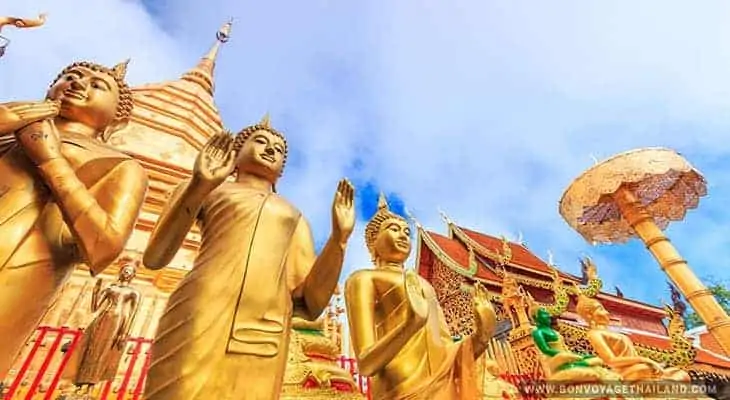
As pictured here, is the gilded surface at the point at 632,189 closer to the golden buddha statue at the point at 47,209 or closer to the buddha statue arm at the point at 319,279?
the buddha statue arm at the point at 319,279

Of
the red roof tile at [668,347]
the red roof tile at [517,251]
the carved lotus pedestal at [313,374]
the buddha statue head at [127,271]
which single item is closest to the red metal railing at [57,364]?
the buddha statue head at [127,271]

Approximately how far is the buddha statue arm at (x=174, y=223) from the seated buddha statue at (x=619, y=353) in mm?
3180

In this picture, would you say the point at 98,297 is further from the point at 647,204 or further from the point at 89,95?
the point at 647,204

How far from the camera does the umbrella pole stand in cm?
518

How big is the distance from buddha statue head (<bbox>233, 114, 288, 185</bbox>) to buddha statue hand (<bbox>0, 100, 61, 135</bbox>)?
0.62 metres

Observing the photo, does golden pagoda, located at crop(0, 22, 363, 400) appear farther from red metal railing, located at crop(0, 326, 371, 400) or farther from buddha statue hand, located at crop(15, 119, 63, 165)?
buddha statue hand, located at crop(15, 119, 63, 165)

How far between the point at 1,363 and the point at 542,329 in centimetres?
342

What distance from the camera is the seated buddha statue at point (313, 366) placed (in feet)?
10.7

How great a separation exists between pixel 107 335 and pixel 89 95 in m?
2.38

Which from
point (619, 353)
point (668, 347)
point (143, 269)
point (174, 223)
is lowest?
point (174, 223)

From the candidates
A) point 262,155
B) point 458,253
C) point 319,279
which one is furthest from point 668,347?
point 262,155

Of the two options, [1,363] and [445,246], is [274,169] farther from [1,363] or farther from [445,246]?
[445,246]

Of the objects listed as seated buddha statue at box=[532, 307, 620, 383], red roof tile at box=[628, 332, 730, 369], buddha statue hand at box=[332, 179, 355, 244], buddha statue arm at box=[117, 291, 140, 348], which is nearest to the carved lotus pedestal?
buddha statue arm at box=[117, 291, 140, 348]

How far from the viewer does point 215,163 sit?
139cm
